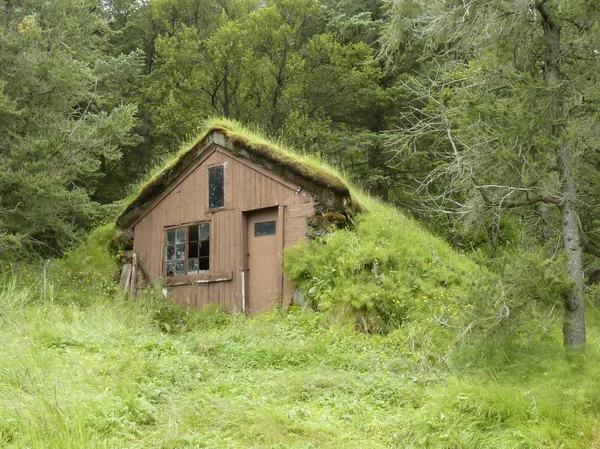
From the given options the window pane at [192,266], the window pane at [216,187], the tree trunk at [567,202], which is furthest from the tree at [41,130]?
the tree trunk at [567,202]

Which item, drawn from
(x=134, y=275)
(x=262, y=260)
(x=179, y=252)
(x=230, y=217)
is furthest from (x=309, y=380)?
(x=134, y=275)

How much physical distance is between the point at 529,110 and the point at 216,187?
795 cm

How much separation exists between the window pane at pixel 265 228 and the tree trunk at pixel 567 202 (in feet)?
21.3

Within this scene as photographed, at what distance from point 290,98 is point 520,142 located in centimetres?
1562

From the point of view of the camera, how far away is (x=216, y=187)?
12.3 m

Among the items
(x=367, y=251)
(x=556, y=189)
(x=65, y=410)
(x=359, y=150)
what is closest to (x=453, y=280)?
(x=367, y=251)

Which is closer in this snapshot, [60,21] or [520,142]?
[520,142]

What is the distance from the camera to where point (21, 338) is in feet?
22.6

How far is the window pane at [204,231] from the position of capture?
12.3m

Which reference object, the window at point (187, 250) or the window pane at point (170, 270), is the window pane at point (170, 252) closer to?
the window at point (187, 250)

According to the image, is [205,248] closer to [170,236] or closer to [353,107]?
[170,236]

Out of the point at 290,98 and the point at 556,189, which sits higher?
the point at 290,98

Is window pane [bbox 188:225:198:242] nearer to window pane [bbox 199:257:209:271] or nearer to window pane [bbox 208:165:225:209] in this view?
window pane [bbox 199:257:209:271]

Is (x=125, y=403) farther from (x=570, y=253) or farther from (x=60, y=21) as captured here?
(x=60, y=21)
